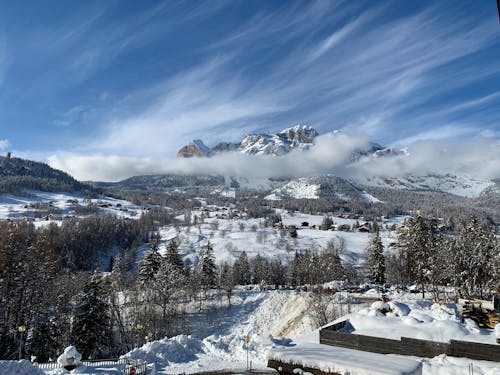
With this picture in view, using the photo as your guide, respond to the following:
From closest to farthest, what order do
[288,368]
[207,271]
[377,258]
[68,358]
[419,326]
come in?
[288,368]
[68,358]
[419,326]
[377,258]
[207,271]

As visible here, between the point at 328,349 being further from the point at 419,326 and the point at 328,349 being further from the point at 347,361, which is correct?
the point at 419,326

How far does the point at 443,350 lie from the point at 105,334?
2956 cm

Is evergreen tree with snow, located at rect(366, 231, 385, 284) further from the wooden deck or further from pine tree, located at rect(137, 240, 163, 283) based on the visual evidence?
the wooden deck

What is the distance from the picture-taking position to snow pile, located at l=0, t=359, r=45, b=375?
13.2 metres

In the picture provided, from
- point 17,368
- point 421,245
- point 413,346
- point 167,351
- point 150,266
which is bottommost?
point 167,351

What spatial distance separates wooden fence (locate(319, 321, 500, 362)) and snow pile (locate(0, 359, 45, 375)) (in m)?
11.8

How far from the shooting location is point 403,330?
54.5 ft

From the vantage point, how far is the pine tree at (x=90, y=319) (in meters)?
30.8

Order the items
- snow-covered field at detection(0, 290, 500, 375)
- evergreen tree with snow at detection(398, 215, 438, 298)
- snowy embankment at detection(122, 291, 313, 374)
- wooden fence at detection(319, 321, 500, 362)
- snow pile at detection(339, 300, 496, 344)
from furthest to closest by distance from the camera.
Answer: evergreen tree with snow at detection(398, 215, 438, 298), snowy embankment at detection(122, 291, 313, 374), snow pile at detection(339, 300, 496, 344), wooden fence at detection(319, 321, 500, 362), snow-covered field at detection(0, 290, 500, 375)

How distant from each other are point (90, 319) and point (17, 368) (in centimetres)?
1869

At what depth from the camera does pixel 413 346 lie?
1509 centimetres

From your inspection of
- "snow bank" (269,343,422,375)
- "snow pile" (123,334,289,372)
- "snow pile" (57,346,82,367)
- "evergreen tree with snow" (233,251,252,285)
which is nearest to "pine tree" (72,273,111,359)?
"snow pile" (123,334,289,372)

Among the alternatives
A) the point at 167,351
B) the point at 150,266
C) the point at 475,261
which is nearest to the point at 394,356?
the point at 167,351

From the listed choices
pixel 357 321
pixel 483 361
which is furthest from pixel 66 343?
pixel 483 361
